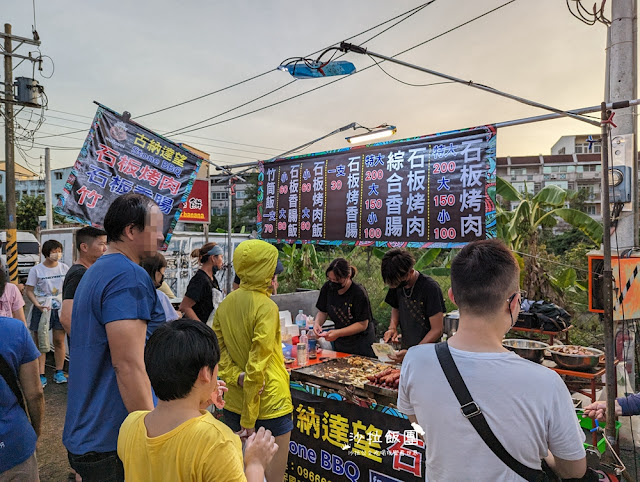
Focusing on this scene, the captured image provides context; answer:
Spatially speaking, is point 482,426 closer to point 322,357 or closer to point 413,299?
point 413,299

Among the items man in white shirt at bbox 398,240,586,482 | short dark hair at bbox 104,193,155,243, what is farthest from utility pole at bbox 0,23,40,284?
man in white shirt at bbox 398,240,586,482

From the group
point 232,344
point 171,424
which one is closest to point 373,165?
point 232,344

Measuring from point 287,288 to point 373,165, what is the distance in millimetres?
7927

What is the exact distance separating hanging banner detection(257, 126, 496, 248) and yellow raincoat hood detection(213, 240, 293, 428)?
207cm

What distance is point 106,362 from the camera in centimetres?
177

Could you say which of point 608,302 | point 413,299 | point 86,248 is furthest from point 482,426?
point 86,248

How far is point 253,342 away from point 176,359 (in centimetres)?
129

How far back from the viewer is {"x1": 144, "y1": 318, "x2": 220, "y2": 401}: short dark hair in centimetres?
134

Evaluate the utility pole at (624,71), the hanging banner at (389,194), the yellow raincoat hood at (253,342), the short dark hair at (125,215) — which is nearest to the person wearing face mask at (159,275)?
the yellow raincoat hood at (253,342)

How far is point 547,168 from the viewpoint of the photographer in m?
47.1

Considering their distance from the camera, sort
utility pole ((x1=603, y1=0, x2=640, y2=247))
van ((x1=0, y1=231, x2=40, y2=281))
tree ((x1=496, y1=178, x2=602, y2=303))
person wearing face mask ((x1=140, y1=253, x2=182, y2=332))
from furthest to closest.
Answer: van ((x1=0, y1=231, x2=40, y2=281)) → tree ((x1=496, y1=178, x2=602, y2=303)) → utility pole ((x1=603, y1=0, x2=640, y2=247)) → person wearing face mask ((x1=140, y1=253, x2=182, y2=332))

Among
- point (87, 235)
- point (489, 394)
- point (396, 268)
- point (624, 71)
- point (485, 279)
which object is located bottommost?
point (489, 394)

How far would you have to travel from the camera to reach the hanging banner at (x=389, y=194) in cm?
392

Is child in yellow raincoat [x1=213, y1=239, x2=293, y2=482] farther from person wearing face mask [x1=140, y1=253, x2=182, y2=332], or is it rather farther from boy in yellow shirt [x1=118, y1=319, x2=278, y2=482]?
boy in yellow shirt [x1=118, y1=319, x2=278, y2=482]
